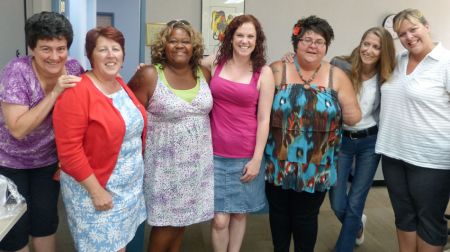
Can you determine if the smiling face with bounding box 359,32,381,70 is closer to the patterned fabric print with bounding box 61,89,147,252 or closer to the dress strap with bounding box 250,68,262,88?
the dress strap with bounding box 250,68,262,88

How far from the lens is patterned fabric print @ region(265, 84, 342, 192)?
190 cm

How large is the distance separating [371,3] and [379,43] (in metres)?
1.95

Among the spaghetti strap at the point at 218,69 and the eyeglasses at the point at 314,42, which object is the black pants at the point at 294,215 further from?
the eyeglasses at the point at 314,42

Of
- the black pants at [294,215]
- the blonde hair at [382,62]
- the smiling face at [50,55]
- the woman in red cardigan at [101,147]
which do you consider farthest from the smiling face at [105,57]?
the blonde hair at [382,62]

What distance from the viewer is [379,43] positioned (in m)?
2.14

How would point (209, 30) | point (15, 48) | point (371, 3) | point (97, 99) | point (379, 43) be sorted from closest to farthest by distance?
1. point (97, 99)
2. point (379, 43)
3. point (15, 48)
4. point (209, 30)
5. point (371, 3)

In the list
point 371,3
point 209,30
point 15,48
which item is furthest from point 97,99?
point 371,3

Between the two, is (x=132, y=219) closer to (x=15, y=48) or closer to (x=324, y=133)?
(x=324, y=133)

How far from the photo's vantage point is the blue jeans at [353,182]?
2.24 metres

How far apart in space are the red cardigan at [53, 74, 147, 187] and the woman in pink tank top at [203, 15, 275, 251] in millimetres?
589

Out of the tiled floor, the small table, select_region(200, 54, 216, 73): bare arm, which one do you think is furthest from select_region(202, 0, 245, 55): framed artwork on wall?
the small table

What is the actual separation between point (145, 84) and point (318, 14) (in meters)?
2.52

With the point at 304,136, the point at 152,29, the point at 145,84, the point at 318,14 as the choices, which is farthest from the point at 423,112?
the point at 152,29

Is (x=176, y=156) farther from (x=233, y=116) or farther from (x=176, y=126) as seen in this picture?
(x=233, y=116)
